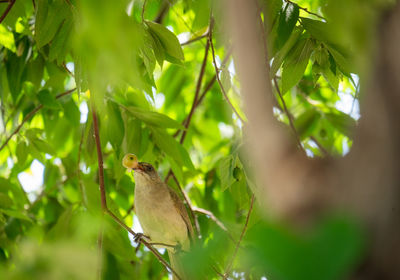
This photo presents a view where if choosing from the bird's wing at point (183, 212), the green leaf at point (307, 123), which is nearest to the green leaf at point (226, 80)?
the bird's wing at point (183, 212)

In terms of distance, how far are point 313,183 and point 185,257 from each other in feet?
1.20

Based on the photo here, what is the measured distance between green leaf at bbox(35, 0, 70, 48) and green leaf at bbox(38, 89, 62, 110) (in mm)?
1015

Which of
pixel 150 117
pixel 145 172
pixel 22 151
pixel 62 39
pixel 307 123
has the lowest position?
pixel 145 172

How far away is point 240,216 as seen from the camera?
5.06m

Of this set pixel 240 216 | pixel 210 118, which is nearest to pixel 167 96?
pixel 210 118

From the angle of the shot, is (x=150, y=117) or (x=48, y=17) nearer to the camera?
(x=48, y=17)

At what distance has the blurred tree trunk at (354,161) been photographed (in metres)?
0.95

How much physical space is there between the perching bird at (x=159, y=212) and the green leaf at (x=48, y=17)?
153cm

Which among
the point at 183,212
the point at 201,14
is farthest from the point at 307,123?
the point at 201,14

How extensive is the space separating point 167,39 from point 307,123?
8.10 feet

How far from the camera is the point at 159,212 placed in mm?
4207

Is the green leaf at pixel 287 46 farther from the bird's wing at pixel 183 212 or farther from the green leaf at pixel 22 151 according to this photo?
the green leaf at pixel 22 151

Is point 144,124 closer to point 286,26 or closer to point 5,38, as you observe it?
point 5,38

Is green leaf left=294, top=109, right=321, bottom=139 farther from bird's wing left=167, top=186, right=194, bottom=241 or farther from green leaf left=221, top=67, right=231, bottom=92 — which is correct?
green leaf left=221, top=67, right=231, bottom=92
